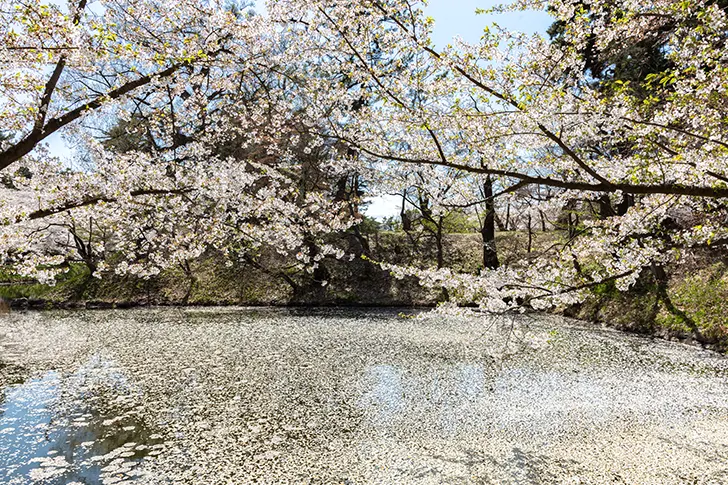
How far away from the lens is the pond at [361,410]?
10.8 ft

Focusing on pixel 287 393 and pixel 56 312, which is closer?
pixel 287 393

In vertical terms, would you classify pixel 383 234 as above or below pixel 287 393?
above

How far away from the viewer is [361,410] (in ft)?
14.9

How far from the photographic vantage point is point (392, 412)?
447 cm

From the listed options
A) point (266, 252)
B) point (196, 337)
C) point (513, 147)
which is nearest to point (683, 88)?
point (513, 147)

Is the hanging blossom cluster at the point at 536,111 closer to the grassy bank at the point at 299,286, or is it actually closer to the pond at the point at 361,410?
the pond at the point at 361,410

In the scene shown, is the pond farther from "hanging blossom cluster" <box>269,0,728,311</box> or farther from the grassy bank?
the grassy bank

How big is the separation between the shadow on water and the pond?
0.7 inches

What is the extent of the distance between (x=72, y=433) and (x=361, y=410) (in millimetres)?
2500

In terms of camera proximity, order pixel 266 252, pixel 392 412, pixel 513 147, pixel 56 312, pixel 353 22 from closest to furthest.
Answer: pixel 353 22, pixel 513 147, pixel 392 412, pixel 56 312, pixel 266 252

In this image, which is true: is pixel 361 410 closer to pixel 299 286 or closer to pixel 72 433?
pixel 72 433

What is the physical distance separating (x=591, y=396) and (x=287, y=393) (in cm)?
329

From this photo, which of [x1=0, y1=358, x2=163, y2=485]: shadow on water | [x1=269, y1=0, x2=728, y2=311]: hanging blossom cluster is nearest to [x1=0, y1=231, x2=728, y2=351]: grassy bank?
[x1=269, y1=0, x2=728, y2=311]: hanging blossom cluster

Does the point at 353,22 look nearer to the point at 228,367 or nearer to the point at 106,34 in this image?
the point at 106,34
